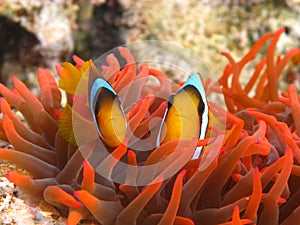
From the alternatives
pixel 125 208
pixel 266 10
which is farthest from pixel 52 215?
pixel 266 10

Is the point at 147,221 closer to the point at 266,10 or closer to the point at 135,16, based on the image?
the point at 135,16

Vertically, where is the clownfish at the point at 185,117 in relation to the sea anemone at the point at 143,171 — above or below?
above

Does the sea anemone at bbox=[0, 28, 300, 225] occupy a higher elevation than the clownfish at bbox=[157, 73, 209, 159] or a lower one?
lower

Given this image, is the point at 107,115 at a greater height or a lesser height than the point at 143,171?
greater
